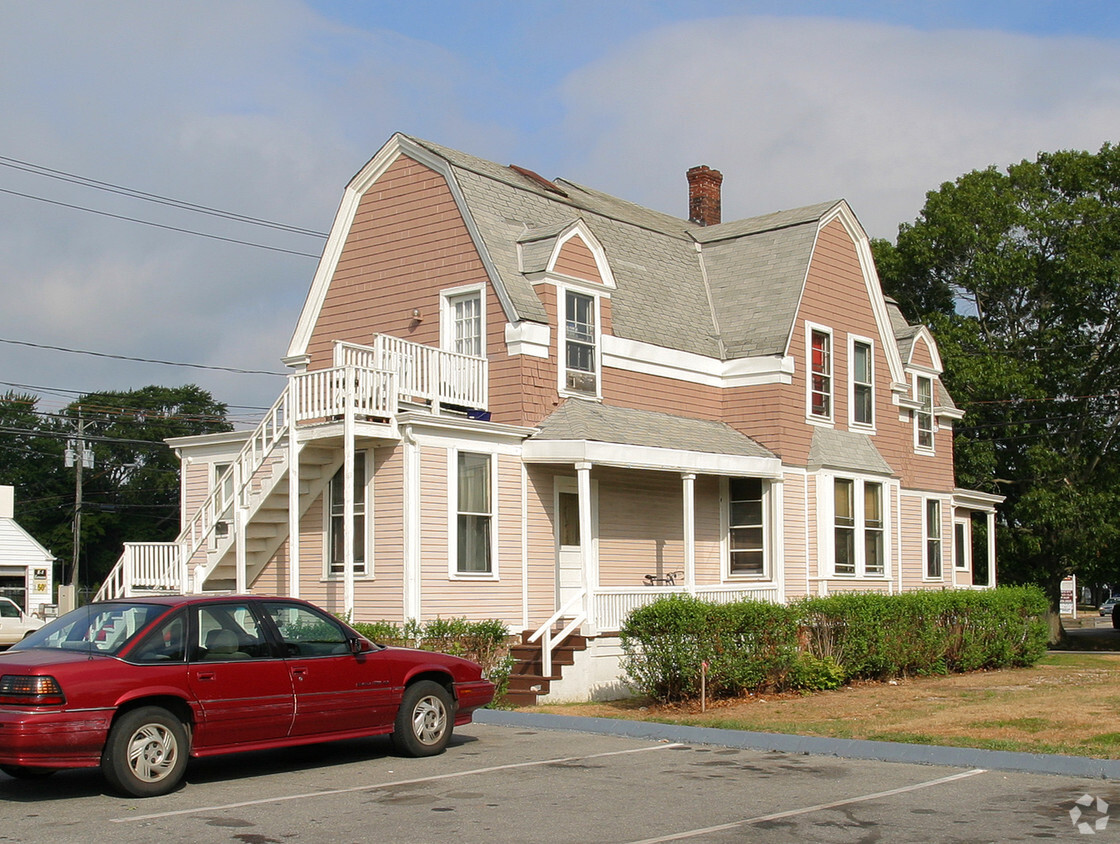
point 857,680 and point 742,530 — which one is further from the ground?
point 742,530

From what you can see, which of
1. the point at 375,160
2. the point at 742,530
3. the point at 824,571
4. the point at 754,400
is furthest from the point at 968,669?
the point at 375,160

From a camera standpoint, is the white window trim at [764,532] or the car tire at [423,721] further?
the white window trim at [764,532]

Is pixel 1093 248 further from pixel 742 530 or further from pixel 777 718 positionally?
pixel 777 718

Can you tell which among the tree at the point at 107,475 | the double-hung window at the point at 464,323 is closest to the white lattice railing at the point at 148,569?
the double-hung window at the point at 464,323

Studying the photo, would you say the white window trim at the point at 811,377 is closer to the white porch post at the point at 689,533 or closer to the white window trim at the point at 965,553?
the white porch post at the point at 689,533

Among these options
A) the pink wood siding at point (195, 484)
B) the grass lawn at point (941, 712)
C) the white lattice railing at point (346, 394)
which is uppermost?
the white lattice railing at point (346, 394)

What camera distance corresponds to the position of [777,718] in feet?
50.6

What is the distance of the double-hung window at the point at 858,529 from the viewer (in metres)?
25.2

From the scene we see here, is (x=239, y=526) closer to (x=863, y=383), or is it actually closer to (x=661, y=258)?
(x=661, y=258)

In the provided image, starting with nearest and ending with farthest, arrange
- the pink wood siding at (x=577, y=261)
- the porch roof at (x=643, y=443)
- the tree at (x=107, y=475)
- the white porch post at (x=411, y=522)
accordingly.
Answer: the white porch post at (x=411, y=522) < the porch roof at (x=643, y=443) < the pink wood siding at (x=577, y=261) < the tree at (x=107, y=475)

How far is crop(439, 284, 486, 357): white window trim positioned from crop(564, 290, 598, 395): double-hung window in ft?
4.89

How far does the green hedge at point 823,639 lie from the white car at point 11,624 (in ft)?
66.1

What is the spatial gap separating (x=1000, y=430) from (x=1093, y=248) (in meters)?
6.06

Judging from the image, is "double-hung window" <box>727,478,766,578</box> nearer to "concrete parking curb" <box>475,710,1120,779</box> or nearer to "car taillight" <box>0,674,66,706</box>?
"concrete parking curb" <box>475,710,1120,779</box>
